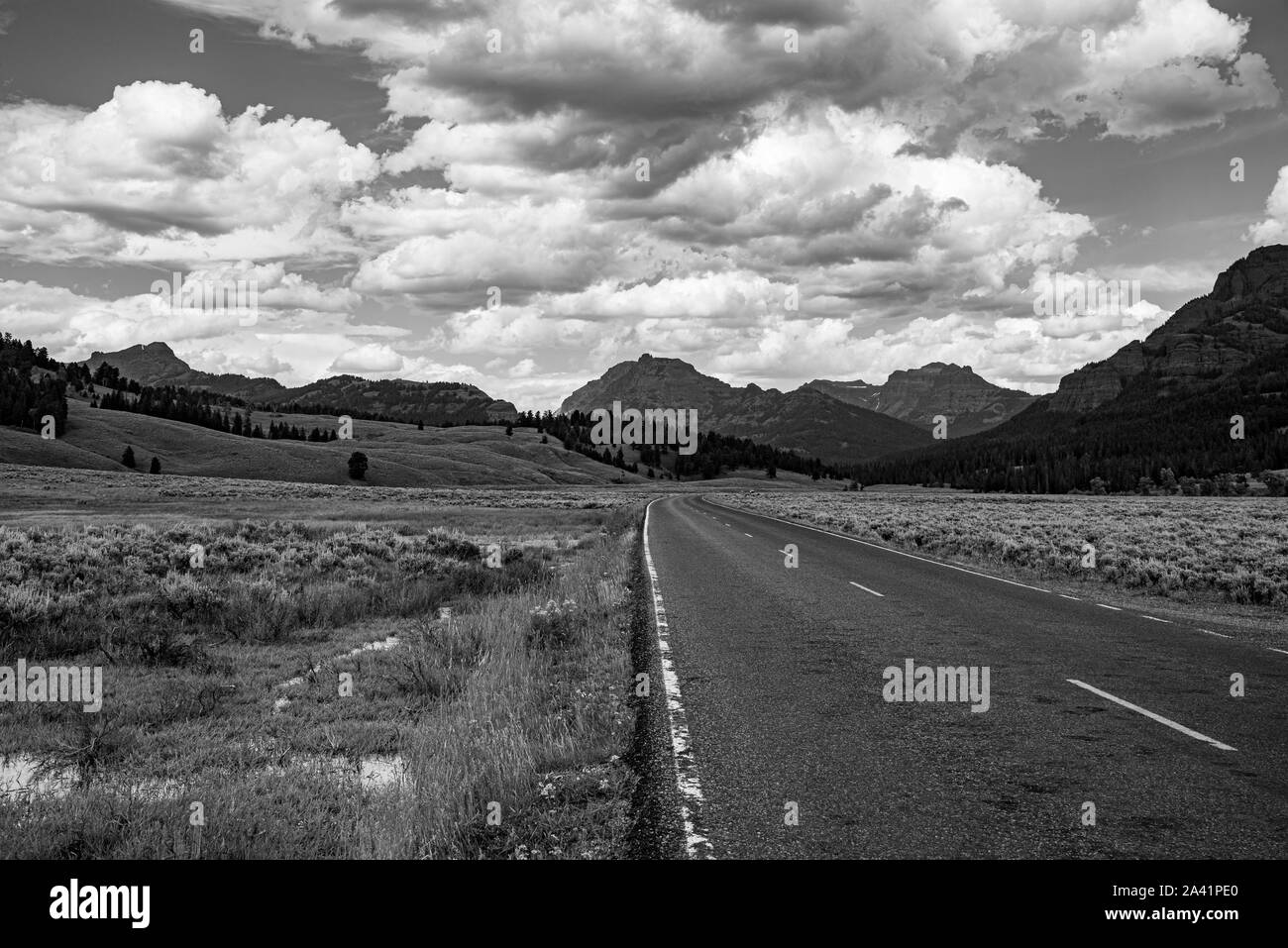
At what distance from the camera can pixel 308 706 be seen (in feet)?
32.5

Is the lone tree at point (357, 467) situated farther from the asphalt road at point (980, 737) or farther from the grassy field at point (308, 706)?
the asphalt road at point (980, 737)

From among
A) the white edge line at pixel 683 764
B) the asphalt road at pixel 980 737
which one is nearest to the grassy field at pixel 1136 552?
the asphalt road at pixel 980 737

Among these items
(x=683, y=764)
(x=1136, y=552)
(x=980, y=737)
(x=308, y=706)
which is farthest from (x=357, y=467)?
(x=980, y=737)

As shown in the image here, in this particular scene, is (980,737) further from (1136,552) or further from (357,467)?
(357,467)

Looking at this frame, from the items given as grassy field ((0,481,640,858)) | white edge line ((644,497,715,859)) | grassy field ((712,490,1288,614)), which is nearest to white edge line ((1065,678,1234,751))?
white edge line ((644,497,715,859))

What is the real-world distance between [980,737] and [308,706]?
7735 mm

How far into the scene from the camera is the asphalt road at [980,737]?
4.86m

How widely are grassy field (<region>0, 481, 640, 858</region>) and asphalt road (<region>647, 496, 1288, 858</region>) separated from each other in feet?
3.37

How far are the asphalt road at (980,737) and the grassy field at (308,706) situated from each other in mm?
1028

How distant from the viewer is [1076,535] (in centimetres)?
2989

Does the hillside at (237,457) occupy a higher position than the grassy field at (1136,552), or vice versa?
the hillside at (237,457)

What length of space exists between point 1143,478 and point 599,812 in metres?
173

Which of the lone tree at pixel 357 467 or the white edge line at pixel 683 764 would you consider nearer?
the white edge line at pixel 683 764
